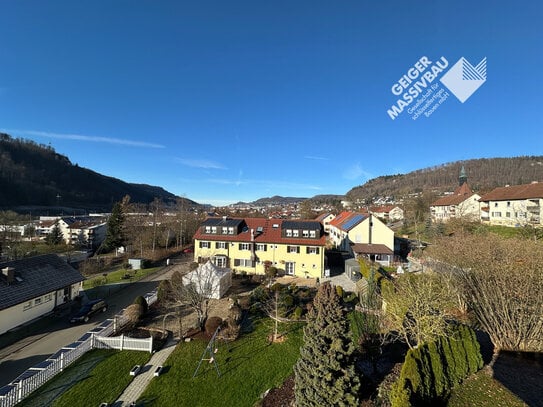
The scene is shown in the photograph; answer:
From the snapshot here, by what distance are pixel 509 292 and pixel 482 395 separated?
5.29m

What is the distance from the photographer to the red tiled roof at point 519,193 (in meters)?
43.8

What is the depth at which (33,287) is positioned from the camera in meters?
21.6

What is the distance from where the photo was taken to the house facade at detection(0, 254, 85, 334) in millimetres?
19391

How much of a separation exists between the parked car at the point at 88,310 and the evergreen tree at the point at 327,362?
19977mm

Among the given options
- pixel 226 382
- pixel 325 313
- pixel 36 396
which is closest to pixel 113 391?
pixel 36 396

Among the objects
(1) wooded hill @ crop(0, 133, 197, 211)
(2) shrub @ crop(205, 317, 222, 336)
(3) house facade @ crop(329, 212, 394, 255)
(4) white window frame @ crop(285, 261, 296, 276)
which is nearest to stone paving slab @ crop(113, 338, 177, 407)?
(2) shrub @ crop(205, 317, 222, 336)

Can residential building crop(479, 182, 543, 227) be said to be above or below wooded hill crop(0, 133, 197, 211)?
below

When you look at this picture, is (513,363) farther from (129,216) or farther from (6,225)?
(6,225)

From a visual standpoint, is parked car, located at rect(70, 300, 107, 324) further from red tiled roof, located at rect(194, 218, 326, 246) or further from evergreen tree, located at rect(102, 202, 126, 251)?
evergreen tree, located at rect(102, 202, 126, 251)

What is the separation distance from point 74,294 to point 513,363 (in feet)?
116

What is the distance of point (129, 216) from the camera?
189ft

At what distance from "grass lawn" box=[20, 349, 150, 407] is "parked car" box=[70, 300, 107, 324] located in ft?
18.8

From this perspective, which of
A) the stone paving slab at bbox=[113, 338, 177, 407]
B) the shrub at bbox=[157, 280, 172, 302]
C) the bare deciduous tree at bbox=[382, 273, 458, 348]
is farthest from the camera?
the shrub at bbox=[157, 280, 172, 302]

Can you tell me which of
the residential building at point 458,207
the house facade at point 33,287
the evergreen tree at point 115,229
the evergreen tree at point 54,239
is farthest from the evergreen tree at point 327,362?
the evergreen tree at point 54,239
